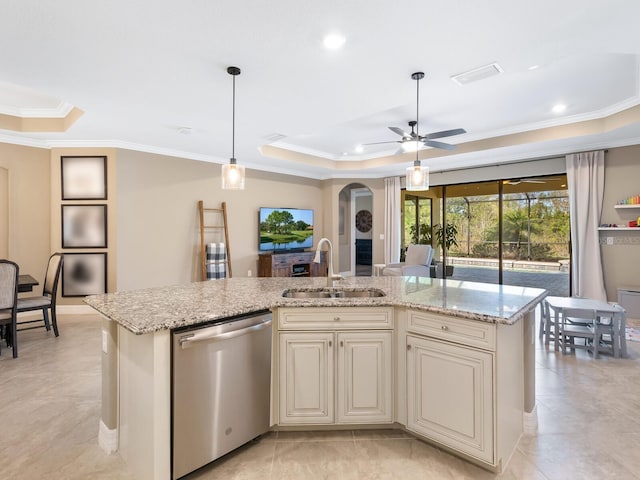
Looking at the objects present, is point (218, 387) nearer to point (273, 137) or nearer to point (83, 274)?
point (273, 137)

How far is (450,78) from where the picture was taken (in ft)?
9.89

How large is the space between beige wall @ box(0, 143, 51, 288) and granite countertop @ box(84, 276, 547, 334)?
3811mm

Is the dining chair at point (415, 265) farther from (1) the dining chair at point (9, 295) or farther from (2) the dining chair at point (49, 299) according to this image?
(1) the dining chair at point (9, 295)

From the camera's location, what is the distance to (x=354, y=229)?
931 centimetres

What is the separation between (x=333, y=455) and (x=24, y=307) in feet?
12.5

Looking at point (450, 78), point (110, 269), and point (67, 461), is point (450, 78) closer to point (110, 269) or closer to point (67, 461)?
point (67, 461)

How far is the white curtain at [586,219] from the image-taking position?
17.5 ft

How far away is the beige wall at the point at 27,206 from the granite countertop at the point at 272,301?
3811 mm

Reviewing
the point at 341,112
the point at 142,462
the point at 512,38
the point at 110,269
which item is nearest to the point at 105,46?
the point at 341,112

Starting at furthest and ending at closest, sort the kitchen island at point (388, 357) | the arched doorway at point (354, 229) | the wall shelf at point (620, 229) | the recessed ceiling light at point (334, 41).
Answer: the arched doorway at point (354, 229)
the wall shelf at point (620, 229)
the recessed ceiling light at point (334, 41)
the kitchen island at point (388, 357)

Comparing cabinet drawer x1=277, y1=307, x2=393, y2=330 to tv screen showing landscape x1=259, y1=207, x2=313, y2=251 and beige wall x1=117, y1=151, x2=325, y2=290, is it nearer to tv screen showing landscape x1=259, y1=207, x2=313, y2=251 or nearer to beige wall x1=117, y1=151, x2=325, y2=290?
beige wall x1=117, y1=151, x2=325, y2=290

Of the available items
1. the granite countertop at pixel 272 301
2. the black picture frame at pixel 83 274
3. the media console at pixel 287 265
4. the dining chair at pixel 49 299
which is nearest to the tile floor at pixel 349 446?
the granite countertop at pixel 272 301

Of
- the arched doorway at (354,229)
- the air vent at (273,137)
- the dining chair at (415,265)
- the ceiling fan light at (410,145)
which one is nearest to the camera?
the ceiling fan light at (410,145)

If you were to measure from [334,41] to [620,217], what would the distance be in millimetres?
5328
